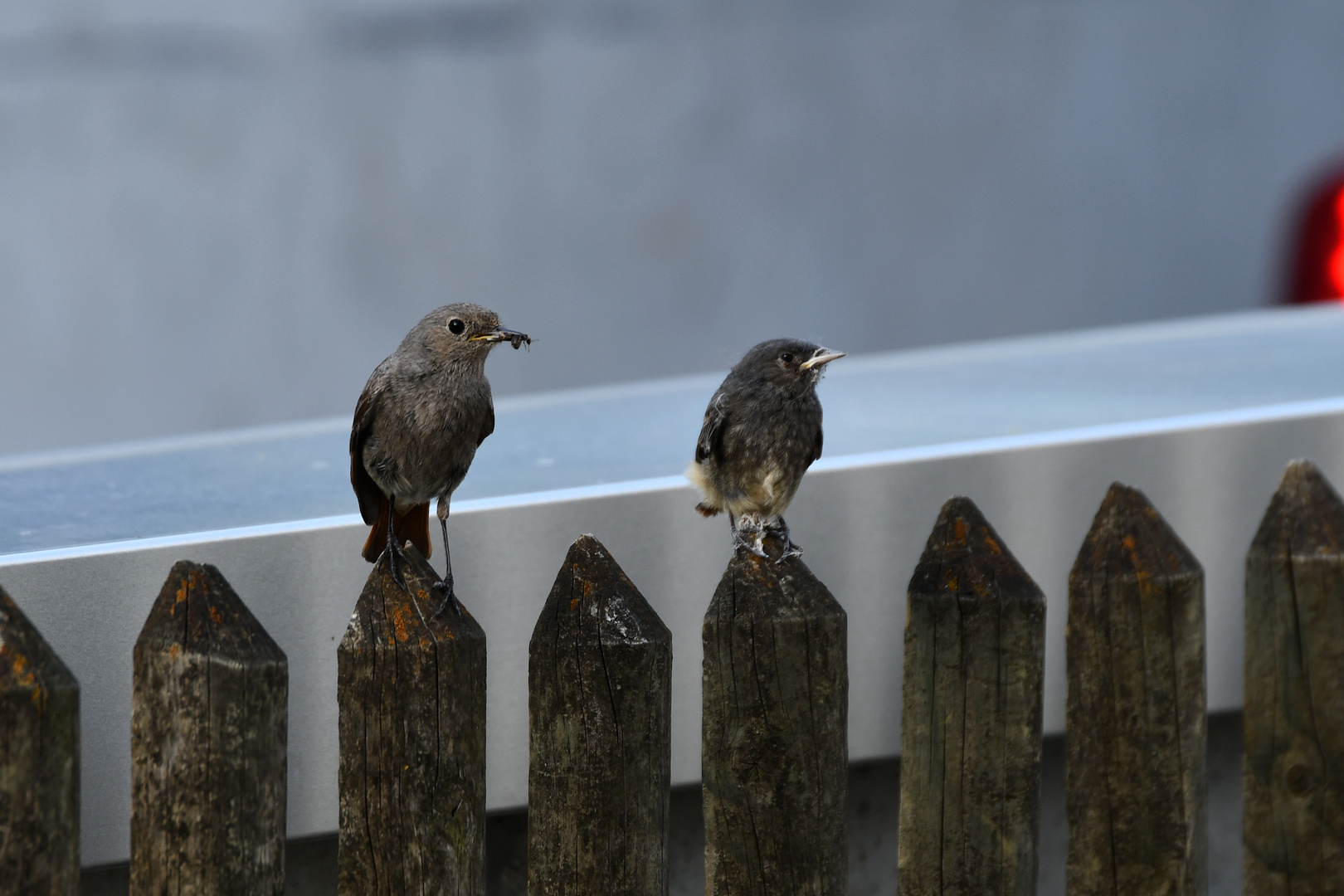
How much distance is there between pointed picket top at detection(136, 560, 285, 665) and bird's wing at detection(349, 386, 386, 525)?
0.45 meters

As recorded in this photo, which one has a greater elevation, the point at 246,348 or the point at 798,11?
the point at 798,11

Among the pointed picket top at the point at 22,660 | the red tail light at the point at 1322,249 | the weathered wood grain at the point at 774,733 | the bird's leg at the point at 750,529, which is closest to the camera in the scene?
the pointed picket top at the point at 22,660

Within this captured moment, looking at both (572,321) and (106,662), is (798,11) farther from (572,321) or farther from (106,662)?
(106,662)

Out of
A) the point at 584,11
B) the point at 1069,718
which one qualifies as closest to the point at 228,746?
the point at 1069,718

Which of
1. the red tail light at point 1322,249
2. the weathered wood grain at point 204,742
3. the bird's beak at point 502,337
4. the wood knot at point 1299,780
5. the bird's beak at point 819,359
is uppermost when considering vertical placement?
the red tail light at point 1322,249

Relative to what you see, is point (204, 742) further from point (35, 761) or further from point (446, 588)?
point (446, 588)

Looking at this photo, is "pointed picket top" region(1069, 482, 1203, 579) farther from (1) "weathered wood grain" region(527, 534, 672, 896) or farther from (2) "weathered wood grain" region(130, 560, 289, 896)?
(2) "weathered wood grain" region(130, 560, 289, 896)

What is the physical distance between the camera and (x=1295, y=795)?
2.38 metres

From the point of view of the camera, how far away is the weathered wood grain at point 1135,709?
2252 millimetres

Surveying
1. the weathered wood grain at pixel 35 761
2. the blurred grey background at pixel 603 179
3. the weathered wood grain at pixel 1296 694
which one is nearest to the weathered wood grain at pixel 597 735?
the weathered wood grain at pixel 35 761

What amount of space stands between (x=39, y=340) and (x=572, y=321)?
2741 mm

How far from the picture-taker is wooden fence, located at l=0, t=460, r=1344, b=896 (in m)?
2.00

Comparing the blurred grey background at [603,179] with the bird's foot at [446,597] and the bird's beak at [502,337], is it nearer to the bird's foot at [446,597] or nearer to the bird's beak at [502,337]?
the bird's beak at [502,337]

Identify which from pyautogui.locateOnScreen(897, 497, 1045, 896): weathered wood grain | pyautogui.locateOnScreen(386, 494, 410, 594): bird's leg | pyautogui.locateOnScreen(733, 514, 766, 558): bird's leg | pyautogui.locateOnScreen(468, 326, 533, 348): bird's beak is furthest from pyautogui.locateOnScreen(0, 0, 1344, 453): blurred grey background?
pyautogui.locateOnScreen(897, 497, 1045, 896): weathered wood grain
